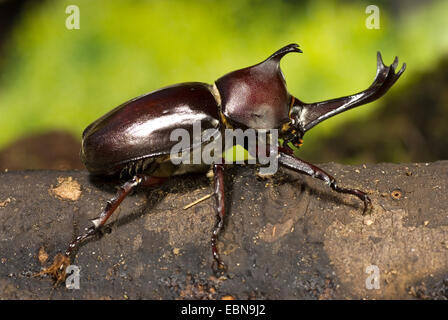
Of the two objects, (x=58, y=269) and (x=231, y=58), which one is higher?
(x=231, y=58)

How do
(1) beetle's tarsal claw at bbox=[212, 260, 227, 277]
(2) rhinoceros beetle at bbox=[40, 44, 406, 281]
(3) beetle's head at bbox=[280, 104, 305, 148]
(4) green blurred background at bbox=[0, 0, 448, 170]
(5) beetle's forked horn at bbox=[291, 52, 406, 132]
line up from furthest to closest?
(4) green blurred background at bbox=[0, 0, 448, 170] < (3) beetle's head at bbox=[280, 104, 305, 148] < (5) beetle's forked horn at bbox=[291, 52, 406, 132] < (2) rhinoceros beetle at bbox=[40, 44, 406, 281] < (1) beetle's tarsal claw at bbox=[212, 260, 227, 277]

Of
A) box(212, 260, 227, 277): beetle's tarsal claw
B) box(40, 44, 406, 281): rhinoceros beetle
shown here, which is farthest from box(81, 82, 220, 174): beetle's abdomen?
box(212, 260, 227, 277): beetle's tarsal claw

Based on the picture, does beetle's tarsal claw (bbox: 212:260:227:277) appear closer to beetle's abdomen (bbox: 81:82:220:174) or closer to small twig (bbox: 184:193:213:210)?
small twig (bbox: 184:193:213:210)

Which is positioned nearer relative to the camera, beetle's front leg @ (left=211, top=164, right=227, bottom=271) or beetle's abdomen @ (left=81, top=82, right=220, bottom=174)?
beetle's front leg @ (left=211, top=164, right=227, bottom=271)

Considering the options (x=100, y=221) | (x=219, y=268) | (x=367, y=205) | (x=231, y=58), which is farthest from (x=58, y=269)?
(x=231, y=58)

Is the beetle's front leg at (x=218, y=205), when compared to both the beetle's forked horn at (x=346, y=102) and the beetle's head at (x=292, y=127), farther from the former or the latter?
the beetle's forked horn at (x=346, y=102)

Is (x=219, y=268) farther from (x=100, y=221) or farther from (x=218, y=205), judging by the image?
(x=100, y=221)
